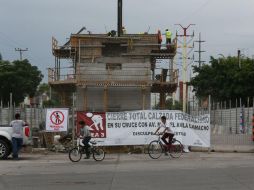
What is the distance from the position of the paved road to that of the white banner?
8.46 feet

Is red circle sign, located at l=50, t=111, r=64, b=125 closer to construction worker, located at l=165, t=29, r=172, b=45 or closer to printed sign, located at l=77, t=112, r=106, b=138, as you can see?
printed sign, located at l=77, t=112, r=106, b=138

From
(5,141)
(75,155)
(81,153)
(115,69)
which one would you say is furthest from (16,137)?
(115,69)

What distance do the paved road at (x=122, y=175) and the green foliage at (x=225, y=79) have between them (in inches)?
1872

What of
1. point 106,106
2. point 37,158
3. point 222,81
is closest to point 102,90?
point 106,106

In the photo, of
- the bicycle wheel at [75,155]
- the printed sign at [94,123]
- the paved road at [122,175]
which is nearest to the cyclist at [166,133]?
the paved road at [122,175]

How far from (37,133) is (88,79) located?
41.2 ft

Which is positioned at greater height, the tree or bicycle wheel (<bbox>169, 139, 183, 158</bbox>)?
the tree

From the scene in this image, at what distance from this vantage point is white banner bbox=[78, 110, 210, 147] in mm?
24078

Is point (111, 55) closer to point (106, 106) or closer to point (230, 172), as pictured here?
point (106, 106)

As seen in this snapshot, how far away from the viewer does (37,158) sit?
22078 millimetres

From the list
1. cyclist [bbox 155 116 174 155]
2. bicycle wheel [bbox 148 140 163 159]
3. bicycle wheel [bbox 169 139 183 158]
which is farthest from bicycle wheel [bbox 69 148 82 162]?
bicycle wheel [bbox 169 139 183 158]

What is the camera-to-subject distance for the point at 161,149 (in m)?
22.0

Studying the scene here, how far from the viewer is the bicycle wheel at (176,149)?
22.4 meters

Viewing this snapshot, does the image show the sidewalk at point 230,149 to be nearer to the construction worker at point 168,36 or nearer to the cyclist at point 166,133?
the cyclist at point 166,133
